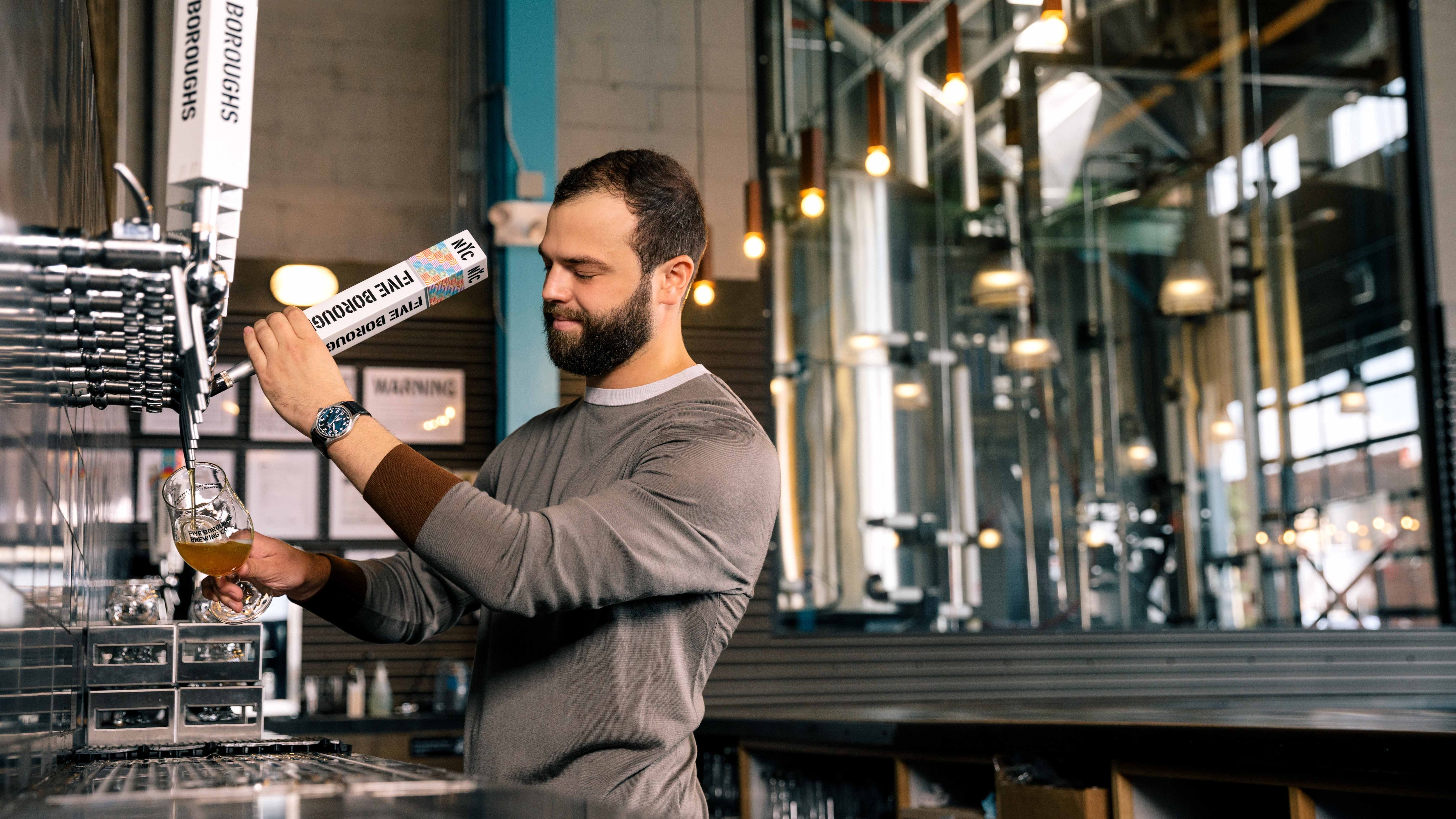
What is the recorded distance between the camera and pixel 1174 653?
5656mm

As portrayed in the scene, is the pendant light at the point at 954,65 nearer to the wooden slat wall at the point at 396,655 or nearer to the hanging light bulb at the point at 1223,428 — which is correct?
A: the wooden slat wall at the point at 396,655

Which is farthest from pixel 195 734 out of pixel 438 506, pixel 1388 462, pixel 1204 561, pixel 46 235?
pixel 1388 462

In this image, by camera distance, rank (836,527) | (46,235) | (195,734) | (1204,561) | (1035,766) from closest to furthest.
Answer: (46,235) → (195,734) → (1035,766) → (836,527) → (1204,561)

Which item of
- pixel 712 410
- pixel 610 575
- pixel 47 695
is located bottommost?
pixel 47 695

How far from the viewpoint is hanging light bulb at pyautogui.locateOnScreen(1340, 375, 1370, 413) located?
20.2 feet

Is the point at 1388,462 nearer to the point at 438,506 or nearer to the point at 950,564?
the point at 950,564

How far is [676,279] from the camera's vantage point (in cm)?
178

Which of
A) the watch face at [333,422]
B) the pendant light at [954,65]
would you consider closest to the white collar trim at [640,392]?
the watch face at [333,422]

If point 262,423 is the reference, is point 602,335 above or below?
below

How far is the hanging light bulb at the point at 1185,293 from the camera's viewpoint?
619cm

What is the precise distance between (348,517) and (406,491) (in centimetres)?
399

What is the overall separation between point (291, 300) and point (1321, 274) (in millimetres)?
4589

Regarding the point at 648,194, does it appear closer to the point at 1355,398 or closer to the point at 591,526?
the point at 591,526

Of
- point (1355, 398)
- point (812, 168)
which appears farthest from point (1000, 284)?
point (812, 168)
